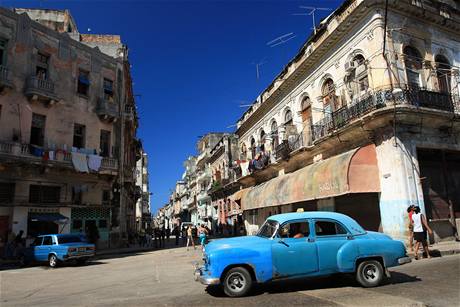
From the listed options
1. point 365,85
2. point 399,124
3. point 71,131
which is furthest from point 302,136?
point 71,131

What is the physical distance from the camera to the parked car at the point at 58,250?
594 inches

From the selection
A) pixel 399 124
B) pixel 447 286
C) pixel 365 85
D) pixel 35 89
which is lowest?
pixel 447 286

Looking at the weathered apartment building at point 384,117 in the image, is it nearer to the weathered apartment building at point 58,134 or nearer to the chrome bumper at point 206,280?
the chrome bumper at point 206,280

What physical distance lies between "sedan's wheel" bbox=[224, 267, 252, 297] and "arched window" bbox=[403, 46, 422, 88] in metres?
12.8

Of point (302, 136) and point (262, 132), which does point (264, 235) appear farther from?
point (262, 132)

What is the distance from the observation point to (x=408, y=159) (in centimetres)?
1427

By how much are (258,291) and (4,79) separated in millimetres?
19167

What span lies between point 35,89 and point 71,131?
3.70 metres

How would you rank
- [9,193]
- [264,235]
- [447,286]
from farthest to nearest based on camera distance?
[9,193] → [264,235] → [447,286]

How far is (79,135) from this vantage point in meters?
24.5

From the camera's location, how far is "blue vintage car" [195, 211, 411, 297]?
704 centimetres

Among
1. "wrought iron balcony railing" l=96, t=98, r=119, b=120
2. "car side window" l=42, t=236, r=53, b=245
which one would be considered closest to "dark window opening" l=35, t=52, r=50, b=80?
"wrought iron balcony railing" l=96, t=98, r=119, b=120

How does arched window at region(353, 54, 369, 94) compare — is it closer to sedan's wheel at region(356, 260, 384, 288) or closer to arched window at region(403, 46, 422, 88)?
arched window at region(403, 46, 422, 88)

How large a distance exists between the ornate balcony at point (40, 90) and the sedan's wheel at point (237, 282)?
62.6 ft
